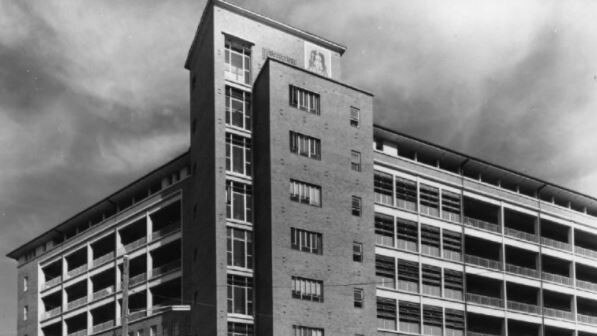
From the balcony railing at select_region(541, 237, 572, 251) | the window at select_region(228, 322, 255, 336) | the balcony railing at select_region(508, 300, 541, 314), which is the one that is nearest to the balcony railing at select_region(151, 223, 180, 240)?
the window at select_region(228, 322, 255, 336)

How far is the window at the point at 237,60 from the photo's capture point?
6144 centimetres

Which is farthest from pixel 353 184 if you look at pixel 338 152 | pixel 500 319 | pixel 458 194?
pixel 500 319

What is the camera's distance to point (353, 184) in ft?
200

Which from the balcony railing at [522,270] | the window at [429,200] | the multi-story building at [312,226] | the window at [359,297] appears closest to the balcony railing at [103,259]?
the multi-story building at [312,226]

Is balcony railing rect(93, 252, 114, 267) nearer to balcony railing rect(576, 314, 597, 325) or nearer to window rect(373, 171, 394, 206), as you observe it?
window rect(373, 171, 394, 206)

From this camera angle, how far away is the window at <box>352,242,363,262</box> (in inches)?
2345

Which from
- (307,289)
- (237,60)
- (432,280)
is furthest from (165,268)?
(432,280)

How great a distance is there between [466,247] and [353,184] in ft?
50.0

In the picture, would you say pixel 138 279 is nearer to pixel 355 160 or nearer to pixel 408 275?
pixel 355 160

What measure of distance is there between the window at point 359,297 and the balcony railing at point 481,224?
13.9 metres

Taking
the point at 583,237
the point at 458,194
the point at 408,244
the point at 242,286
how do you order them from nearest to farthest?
1. the point at 242,286
2. the point at 408,244
3. the point at 458,194
4. the point at 583,237

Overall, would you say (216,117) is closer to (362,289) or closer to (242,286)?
(242,286)

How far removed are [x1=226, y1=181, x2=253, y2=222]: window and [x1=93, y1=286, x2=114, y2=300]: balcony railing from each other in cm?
2049

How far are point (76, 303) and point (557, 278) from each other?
1638 inches
